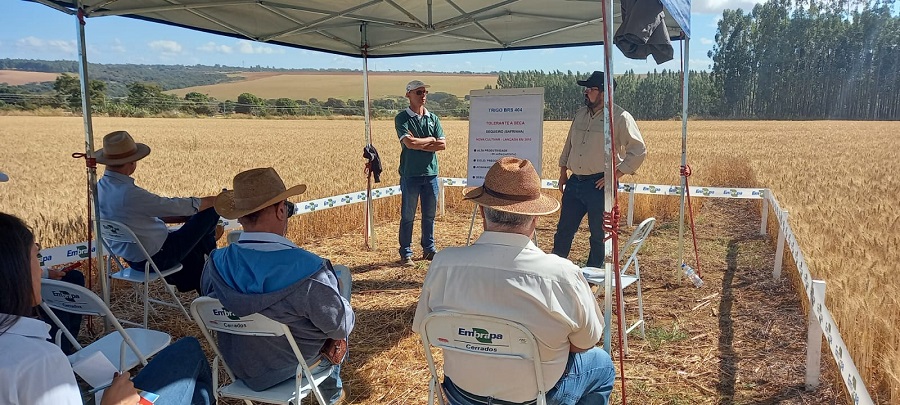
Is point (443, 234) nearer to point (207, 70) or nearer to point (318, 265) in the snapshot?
point (318, 265)

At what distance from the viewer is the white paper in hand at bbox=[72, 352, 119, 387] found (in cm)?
181

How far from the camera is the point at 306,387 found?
2.53 m

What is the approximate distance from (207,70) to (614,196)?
237 ft

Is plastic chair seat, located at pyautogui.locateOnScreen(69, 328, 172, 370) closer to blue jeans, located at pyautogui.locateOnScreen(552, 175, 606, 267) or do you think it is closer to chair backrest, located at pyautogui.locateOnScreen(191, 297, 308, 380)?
chair backrest, located at pyautogui.locateOnScreen(191, 297, 308, 380)

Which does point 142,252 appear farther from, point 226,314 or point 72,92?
point 72,92

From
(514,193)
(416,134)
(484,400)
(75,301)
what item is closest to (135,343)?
(75,301)

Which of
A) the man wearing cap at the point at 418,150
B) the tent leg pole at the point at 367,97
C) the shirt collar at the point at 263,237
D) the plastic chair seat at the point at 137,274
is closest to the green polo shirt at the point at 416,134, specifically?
the man wearing cap at the point at 418,150

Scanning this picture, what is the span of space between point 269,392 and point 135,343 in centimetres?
82

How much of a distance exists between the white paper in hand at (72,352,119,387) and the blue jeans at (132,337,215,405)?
0.24 metres

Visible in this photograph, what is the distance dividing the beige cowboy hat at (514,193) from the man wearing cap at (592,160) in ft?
8.08

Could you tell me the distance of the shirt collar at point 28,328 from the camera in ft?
4.42

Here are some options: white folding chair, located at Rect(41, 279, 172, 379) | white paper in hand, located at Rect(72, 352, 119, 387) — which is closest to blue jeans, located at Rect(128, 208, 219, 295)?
white folding chair, located at Rect(41, 279, 172, 379)

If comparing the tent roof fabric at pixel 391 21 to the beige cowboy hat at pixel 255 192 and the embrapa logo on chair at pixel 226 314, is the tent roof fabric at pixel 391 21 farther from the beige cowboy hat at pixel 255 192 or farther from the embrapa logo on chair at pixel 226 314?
the embrapa logo on chair at pixel 226 314

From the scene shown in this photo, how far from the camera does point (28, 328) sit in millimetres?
1370
